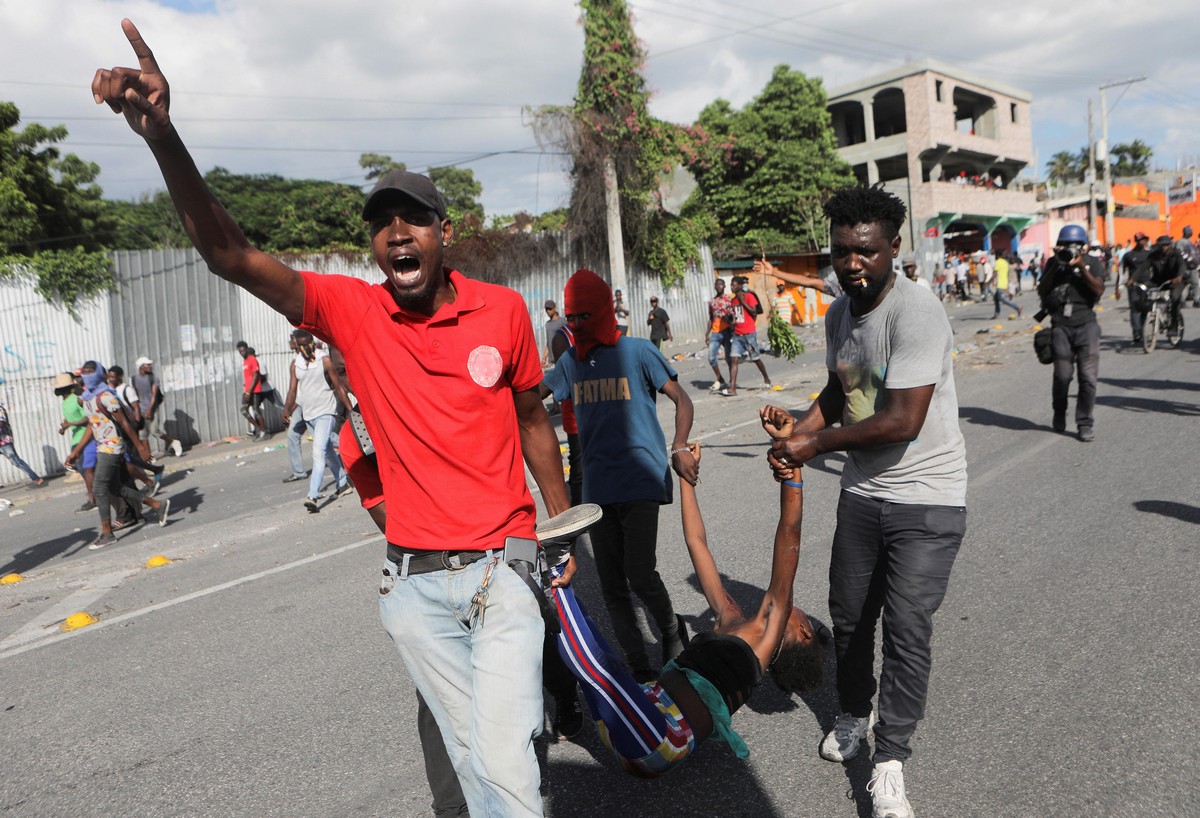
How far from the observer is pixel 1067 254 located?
820cm

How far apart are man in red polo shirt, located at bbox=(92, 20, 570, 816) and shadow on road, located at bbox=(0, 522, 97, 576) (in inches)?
289

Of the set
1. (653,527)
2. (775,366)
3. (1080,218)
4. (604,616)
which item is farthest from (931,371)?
(1080,218)

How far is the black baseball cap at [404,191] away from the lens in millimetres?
2258

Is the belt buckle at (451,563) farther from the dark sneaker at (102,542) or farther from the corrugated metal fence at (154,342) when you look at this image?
the corrugated metal fence at (154,342)

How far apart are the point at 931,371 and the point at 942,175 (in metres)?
44.0

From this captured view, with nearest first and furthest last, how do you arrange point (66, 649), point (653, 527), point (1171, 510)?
point (653, 527) → point (66, 649) → point (1171, 510)

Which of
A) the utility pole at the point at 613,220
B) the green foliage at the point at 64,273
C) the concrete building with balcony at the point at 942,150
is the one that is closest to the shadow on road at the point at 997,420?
the utility pole at the point at 613,220

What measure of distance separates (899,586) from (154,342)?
15278 mm

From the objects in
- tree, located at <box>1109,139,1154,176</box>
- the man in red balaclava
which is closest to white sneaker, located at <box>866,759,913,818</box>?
the man in red balaclava

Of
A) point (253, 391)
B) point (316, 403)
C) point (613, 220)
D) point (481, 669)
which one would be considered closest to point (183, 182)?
point (481, 669)

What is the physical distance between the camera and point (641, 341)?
163 inches

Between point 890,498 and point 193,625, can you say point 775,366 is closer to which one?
point 193,625

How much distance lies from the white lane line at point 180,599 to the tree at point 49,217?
10.0 m

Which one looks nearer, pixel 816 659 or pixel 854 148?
pixel 816 659
